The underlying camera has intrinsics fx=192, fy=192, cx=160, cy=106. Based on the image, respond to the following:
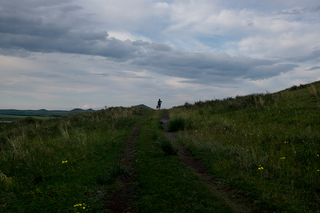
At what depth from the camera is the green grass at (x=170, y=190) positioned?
4867mm

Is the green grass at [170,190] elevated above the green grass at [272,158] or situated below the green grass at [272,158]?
below

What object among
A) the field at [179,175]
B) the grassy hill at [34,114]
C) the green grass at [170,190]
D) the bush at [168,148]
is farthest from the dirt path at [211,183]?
the grassy hill at [34,114]

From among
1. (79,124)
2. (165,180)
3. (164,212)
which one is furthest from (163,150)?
(79,124)

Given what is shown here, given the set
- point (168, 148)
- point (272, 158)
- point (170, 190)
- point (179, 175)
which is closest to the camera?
point (170, 190)

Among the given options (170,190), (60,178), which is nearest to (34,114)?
(60,178)

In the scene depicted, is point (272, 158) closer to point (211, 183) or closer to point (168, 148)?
point (211, 183)

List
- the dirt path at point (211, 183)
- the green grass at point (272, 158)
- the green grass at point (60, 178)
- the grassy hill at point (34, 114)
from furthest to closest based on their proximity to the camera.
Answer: the grassy hill at point (34, 114)
the green grass at point (60, 178)
the green grass at point (272, 158)
the dirt path at point (211, 183)

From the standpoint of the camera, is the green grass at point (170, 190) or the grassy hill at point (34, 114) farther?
the grassy hill at point (34, 114)

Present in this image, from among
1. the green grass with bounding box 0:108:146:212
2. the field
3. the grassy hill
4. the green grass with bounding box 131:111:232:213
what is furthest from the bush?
the grassy hill

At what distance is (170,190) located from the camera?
5.77 meters

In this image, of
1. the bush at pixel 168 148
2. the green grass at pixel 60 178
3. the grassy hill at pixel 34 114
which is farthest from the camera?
the grassy hill at pixel 34 114

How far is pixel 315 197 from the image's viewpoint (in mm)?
4910

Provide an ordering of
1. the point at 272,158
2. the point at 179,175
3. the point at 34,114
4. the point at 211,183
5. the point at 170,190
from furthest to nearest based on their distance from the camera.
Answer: the point at 34,114
the point at 272,158
the point at 179,175
the point at 211,183
the point at 170,190

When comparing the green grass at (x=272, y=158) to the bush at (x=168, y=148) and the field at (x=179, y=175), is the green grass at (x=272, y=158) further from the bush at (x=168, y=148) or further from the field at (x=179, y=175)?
the bush at (x=168, y=148)
